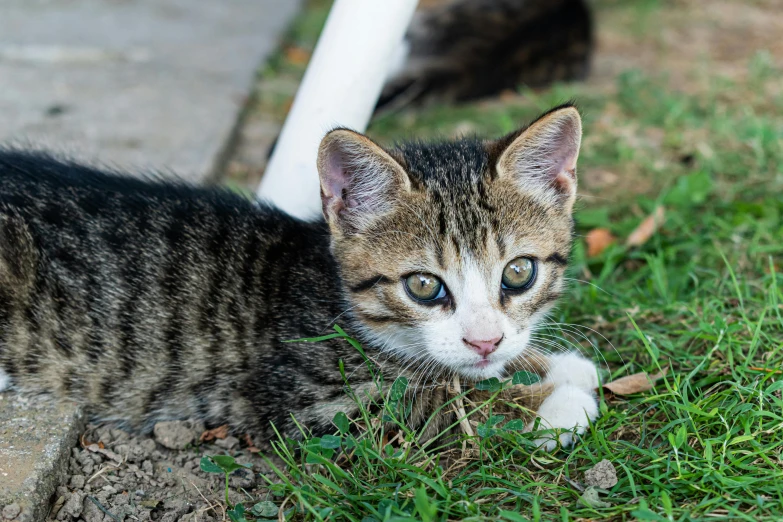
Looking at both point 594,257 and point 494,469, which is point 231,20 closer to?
point 594,257

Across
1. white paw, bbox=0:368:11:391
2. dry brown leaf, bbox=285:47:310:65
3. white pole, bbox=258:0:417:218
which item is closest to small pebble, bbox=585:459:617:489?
A: white pole, bbox=258:0:417:218

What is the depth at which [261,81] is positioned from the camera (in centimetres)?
648

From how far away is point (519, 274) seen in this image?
2715mm

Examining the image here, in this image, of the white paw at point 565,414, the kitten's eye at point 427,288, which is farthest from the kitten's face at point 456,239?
the white paw at point 565,414

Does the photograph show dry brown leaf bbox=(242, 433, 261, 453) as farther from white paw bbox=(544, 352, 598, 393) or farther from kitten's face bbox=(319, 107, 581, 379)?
white paw bbox=(544, 352, 598, 393)

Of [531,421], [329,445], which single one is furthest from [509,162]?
[329,445]

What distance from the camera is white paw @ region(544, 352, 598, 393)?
293cm

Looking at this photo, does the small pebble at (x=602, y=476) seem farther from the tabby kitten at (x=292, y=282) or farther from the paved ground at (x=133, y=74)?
the paved ground at (x=133, y=74)

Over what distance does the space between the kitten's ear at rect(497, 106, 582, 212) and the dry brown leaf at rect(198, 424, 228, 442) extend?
1410 millimetres

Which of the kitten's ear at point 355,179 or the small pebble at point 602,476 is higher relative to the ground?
the kitten's ear at point 355,179

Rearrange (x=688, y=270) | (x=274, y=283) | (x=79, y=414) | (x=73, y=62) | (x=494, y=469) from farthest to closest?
(x=73, y=62) < (x=688, y=270) < (x=274, y=283) < (x=79, y=414) < (x=494, y=469)

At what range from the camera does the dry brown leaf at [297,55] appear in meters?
7.09

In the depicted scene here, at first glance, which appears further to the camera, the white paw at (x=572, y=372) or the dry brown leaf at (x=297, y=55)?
the dry brown leaf at (x=297, y=55)

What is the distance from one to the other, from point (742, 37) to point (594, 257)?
16.1 ft
